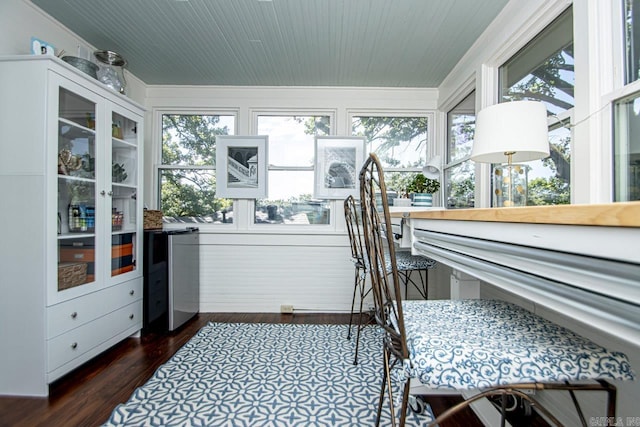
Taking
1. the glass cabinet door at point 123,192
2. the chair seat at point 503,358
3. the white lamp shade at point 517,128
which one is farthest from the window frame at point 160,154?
the chair seat at point 503,358

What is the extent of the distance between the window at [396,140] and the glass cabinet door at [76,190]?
2.22 meters

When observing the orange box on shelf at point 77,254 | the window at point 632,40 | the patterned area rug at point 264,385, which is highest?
the window at point 632,40

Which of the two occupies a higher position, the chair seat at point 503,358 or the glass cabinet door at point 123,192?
the glass cabinet door at point 123,192

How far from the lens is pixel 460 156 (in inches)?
104

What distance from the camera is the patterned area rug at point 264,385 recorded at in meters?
1.40

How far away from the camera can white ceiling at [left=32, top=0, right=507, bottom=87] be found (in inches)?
74.0

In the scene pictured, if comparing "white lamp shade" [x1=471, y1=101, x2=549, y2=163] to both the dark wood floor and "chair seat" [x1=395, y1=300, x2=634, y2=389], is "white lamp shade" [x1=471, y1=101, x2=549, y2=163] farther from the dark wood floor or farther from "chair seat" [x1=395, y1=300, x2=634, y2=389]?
the dark wood floor

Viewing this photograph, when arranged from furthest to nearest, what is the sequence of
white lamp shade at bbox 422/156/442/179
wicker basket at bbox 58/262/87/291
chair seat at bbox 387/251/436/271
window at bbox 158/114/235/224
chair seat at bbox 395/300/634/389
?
1. window at bbox 158/114/235/224
2. white lamp shade at bbox 422/156/442/179
3. chair seat at bbox 387/251/436/271
4. wicker basket at bbox 58/262/87/291
5. chair seat at bbox 395/300/634/389

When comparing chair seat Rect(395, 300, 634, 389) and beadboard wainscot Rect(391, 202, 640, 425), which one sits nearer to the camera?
beadboard wainscot Rect(391, 202, 640, 425)

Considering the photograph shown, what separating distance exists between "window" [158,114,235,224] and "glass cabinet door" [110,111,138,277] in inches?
27.6

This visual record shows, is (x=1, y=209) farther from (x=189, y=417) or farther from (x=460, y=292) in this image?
(x=460, y=292)

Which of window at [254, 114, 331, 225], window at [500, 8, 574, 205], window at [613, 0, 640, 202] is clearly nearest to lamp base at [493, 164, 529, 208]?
window at [500, 8, 574, 205]

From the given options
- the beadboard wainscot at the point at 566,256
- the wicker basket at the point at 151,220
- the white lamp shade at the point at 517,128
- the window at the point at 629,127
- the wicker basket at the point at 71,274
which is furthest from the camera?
the wicker basket at the point at 151,220

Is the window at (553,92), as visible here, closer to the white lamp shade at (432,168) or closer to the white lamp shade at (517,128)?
the white lamp shade at (517,128)
